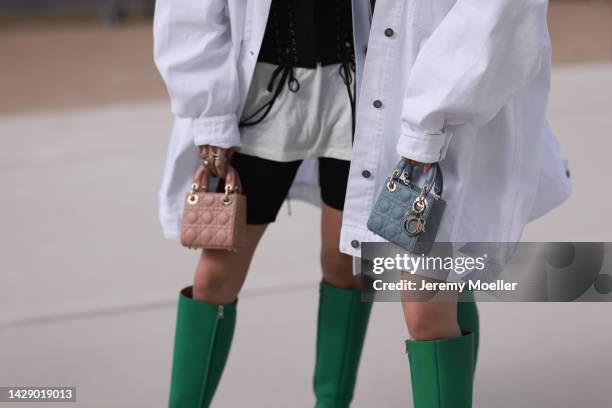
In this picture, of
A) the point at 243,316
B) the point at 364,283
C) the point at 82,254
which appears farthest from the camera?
the point at 82,254

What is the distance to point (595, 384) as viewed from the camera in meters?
2.91

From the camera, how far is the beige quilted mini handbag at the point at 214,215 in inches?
87.7

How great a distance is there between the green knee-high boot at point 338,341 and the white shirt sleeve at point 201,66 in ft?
1.79

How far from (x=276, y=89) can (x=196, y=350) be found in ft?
A: 1.97

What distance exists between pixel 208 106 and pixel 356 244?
1.40ft

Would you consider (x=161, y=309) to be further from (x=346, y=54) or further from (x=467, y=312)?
(x=346, y=54)

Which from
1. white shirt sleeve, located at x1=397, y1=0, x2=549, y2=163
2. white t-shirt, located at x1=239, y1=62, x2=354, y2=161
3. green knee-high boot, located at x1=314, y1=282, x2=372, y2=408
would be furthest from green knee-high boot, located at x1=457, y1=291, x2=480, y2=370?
white shirt sleeve, located at x1=397, y1=0, x2=549, y2=163

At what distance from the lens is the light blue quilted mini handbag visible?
6.56 ft

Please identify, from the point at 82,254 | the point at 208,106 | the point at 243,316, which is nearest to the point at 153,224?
the point at 82,254

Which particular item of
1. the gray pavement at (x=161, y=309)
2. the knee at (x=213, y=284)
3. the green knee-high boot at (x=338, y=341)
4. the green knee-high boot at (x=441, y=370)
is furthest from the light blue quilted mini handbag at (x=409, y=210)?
the gray pavement at (x=161, y=309)

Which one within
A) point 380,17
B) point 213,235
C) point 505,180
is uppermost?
point 380,17

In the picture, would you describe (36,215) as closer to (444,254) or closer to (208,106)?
(208,106)

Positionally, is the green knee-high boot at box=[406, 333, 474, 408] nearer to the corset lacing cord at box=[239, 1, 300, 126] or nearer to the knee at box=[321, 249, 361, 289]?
the knee at box=[321, 249, 361, 289]

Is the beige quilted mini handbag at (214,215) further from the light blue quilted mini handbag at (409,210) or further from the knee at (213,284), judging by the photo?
the light blue quilted mini handbag at (409,210)
